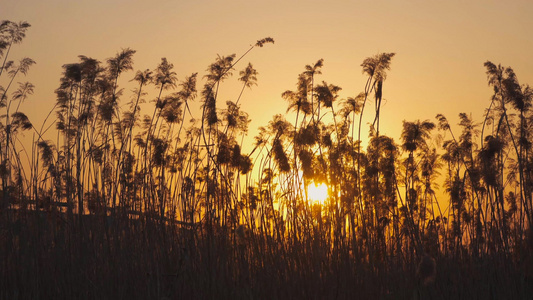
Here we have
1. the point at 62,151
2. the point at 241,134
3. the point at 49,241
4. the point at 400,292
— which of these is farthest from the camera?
the point at 62,151

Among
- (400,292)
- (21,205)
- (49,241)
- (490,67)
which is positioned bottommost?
(400,292)

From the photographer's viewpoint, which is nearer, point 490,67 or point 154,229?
point 154,229

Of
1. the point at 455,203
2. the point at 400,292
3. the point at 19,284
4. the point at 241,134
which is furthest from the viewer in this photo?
the point at 455,203

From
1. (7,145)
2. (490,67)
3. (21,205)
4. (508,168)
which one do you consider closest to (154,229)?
(21,205)

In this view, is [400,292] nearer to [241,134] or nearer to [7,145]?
[241,134]

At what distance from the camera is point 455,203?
27.3ft

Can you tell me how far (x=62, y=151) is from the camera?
7.64 metres

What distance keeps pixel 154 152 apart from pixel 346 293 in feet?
8.75

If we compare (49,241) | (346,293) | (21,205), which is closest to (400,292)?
(346,293)

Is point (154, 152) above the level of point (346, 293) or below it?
above

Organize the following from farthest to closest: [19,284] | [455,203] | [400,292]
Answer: [455,203] < [19,284] < [400,292]

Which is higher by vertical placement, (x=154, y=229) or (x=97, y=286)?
(x=154, y=229)

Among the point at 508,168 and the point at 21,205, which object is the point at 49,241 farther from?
the point at 508,168

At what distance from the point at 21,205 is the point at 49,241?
82 cm
